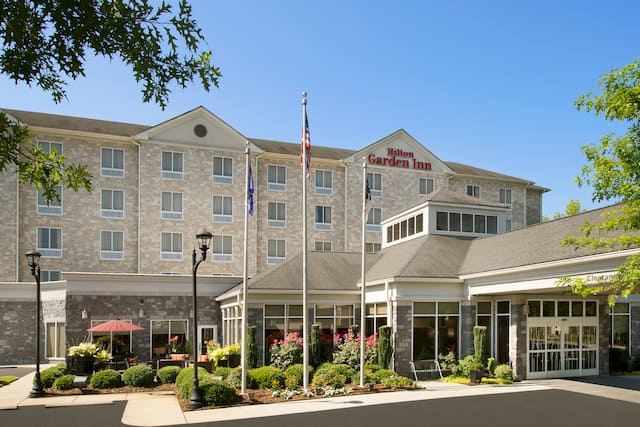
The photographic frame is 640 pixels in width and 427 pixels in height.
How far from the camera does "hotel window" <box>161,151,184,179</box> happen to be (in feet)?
125

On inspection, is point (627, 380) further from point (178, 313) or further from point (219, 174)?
point (219, 174)

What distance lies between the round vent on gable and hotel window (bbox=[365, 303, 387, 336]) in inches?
777

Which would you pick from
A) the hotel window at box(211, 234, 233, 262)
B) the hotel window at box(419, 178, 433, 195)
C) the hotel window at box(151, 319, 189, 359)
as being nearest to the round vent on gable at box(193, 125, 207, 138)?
the hotel window at box(211, 234, 233, 262)

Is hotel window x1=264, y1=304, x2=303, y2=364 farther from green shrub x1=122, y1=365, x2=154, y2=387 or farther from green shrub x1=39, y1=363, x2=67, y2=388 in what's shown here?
green shrub x1=39, y1=363, x2=67, y2=388

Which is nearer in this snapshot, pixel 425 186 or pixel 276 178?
pixel 276 178

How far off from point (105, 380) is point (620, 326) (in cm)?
2309

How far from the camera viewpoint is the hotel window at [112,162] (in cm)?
3728

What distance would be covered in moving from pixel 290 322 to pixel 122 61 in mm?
19155

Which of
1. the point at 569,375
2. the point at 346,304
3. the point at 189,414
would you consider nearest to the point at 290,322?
the point at 346,304

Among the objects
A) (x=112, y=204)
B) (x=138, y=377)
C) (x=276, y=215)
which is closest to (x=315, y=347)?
(x=138, y=377)

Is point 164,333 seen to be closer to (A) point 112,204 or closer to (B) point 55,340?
(B) point 55,340

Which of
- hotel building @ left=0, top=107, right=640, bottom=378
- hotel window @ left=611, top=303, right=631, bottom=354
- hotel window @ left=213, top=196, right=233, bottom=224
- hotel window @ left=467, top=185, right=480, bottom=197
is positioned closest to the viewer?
hotel building @ left=0, top=107, right=640, bottom=378

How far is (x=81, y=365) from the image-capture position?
21625mm

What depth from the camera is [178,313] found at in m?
29.4
